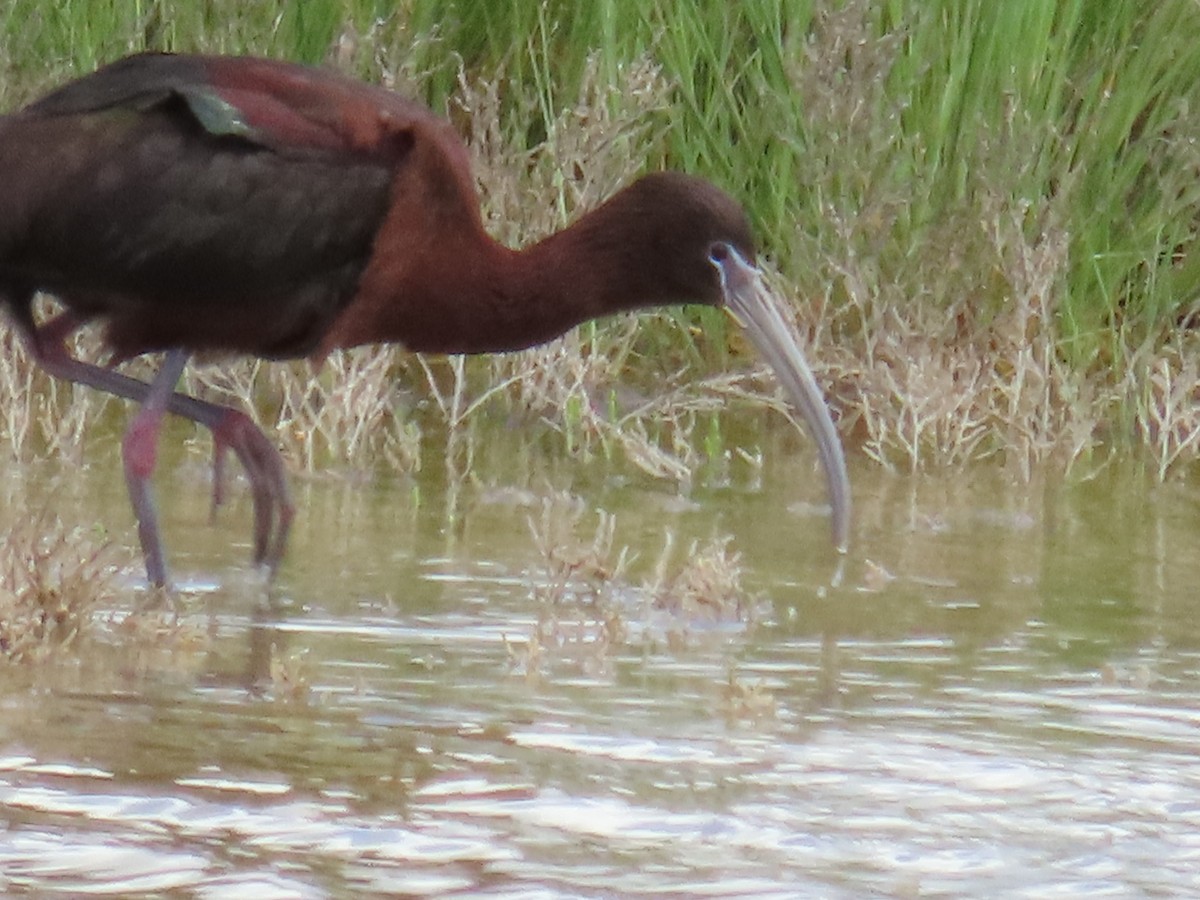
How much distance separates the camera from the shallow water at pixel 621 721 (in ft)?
10.9

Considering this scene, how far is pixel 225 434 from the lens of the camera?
18.0 feet

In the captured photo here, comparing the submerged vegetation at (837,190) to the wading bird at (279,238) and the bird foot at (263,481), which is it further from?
the wading bird at (279,238)

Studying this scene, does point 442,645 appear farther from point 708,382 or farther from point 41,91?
point 41,91

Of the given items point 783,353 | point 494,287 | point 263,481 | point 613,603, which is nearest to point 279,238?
point 494,287

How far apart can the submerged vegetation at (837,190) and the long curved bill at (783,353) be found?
3.88 feet

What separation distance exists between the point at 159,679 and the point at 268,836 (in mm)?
967

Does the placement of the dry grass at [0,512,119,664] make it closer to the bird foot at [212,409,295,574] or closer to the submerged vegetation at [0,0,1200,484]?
the bird foot at [212,409,295,574]

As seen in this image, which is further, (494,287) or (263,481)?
(263,481)

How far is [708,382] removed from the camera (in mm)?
6977

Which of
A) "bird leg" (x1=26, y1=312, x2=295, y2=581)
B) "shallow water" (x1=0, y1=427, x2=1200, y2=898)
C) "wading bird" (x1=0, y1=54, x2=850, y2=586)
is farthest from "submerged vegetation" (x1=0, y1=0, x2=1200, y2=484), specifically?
"wading bird" (x1=0, y1=54, x2=850, y2=586)

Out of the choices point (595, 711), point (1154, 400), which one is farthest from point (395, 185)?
point (1154, 400)

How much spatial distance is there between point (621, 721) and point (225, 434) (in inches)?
64.0

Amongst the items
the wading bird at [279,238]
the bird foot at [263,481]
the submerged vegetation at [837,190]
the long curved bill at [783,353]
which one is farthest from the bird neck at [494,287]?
the submerged vegetation at [837,190]

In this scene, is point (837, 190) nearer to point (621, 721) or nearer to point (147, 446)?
point (147, 446)
